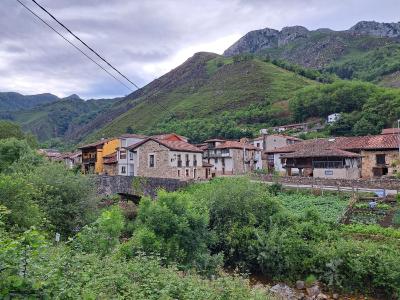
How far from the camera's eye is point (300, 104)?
4080 inches

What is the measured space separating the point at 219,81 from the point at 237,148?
338 feet

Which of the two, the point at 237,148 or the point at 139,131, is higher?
the point at 139,131

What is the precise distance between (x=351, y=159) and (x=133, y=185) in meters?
26.6

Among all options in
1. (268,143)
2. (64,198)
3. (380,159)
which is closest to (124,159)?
(64,198)

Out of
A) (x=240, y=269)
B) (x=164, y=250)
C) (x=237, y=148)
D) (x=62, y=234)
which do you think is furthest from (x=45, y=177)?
(x=237, y=148)

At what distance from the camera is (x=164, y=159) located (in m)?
43.4

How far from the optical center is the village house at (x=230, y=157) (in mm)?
62562

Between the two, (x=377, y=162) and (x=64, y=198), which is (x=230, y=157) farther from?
(x=64, y=198)

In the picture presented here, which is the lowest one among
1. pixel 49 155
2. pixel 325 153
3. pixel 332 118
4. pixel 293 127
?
pixel 325 153

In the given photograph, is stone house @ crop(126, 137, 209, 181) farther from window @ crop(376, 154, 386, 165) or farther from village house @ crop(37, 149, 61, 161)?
window @ crop(376, 154, 386, 165)

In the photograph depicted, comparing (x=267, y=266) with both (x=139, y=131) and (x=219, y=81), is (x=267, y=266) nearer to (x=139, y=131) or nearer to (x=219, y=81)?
(x=139, y=131)

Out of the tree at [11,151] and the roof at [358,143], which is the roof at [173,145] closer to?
the tree at [11,151]

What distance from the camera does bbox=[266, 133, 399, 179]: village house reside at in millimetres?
41844

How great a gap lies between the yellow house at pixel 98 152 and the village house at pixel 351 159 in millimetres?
30262
